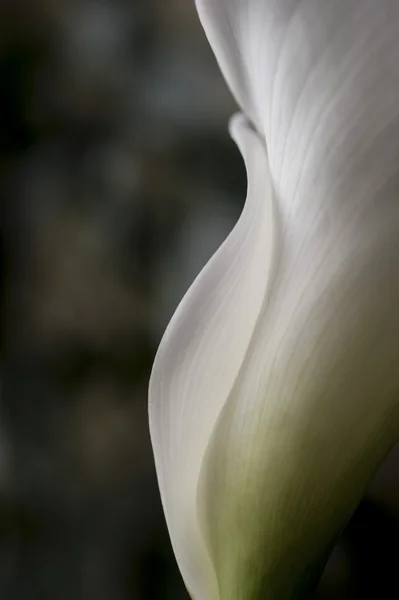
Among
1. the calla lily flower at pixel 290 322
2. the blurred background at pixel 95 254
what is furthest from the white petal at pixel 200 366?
the blurred background at pixel 95 254

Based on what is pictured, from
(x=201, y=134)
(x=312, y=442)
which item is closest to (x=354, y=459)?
(x=312, y=442)

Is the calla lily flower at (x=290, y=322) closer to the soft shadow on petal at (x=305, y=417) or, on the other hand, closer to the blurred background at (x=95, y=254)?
the soft shadow on petal at (x=305, y=417)

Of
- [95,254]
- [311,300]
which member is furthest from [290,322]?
[95,254]

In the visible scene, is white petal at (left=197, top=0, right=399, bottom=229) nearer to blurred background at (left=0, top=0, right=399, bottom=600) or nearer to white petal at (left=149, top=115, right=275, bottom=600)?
white petal at (left=149, top=115, right=275, bottom=600)

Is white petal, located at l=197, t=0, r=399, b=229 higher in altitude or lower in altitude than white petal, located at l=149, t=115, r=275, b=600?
higher

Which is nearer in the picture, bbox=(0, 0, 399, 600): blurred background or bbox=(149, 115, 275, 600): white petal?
bbox=(149, 115, 275, 600): white petal

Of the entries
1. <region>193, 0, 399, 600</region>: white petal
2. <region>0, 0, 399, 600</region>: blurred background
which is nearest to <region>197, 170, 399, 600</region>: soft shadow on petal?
<region>193, 0, 399, 600</region>: white petal
